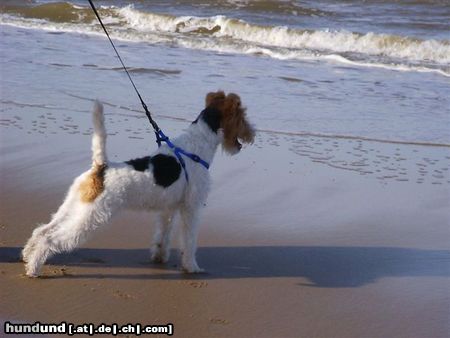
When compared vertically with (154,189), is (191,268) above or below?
below

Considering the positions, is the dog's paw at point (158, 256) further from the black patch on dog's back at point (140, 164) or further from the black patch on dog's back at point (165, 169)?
the black patch on dog's back at point (140, 164)

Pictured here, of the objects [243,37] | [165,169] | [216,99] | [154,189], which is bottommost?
[154,189]

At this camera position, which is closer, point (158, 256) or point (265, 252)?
point (158, 256)

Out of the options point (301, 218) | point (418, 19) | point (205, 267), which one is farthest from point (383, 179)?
point (418, 19)

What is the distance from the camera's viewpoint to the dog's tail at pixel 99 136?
13.7 feet

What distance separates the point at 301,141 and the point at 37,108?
10.5ft

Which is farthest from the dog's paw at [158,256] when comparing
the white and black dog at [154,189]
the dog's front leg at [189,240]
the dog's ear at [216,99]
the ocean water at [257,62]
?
the ocean water at [257,62]

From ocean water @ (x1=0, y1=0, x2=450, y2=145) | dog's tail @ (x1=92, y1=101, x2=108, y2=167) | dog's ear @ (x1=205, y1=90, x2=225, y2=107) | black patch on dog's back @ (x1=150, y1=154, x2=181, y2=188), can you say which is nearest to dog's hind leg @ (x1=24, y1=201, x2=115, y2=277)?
dog's tail @ (x1=92, y1=101, x2=108, y2=167)

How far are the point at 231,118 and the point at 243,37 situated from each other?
13734 mm

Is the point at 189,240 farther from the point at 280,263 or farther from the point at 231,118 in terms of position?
the point at 231,118

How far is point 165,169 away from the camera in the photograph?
4.52 metres

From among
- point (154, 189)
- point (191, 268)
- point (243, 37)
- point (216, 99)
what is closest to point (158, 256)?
point (191, 268)

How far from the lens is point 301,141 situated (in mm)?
7930

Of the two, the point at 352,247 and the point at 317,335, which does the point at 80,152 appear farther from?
the point at 317,335
